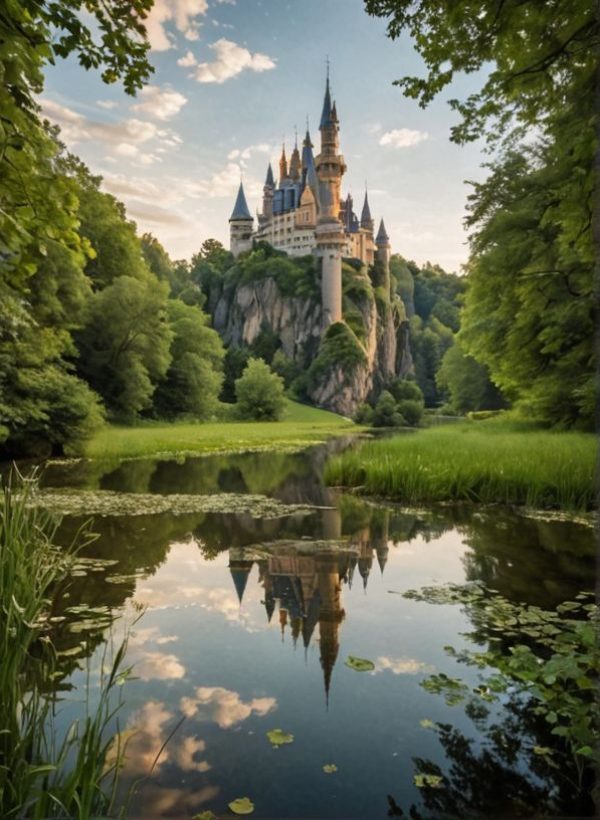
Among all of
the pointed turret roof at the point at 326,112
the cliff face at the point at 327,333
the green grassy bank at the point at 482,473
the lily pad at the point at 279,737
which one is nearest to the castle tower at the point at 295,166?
the pointed turret roof at the point at 326,112

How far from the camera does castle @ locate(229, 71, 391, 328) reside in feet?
243

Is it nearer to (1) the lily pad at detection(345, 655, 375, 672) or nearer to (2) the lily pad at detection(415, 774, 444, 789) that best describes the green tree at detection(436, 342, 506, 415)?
(1) the lily pad at detection(345, 655, 375, 672)

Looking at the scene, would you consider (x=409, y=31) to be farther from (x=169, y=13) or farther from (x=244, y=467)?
(x=244, y=467)

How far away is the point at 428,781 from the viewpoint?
282cm

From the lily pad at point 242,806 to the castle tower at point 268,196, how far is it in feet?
305

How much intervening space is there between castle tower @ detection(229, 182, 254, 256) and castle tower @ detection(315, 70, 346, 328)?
15.6 meters

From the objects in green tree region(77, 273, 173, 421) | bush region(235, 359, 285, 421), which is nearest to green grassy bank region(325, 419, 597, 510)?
green tree region(77, 273, 173, 421)

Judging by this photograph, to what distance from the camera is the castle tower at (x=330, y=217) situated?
7325 cm

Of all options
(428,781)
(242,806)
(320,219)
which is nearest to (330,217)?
(320,219)

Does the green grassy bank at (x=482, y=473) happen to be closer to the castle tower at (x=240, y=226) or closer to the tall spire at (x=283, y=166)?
the castle tower at (x=240, y=226)

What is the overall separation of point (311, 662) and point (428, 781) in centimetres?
143

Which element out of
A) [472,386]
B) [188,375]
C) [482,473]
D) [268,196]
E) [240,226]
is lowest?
[482,473]

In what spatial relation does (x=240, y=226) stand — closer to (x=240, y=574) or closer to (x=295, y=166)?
(x=295, y=166)

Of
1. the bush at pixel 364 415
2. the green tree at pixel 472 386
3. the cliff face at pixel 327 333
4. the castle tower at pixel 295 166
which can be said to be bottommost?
the bush at pixel 364 415
